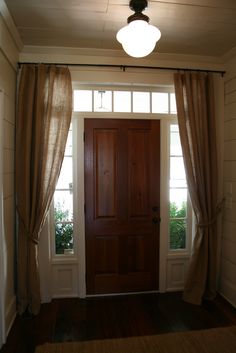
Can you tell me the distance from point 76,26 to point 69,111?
0.77 meters

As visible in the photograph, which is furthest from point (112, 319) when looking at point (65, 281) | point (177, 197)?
point (177, 197)

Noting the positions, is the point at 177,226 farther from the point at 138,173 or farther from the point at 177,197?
the point at 138,173

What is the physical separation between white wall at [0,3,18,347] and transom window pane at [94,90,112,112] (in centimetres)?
87

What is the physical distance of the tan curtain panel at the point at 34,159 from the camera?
2574 mm

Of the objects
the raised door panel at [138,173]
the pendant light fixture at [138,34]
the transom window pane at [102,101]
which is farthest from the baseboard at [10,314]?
the pendant light fixture at [138,34]

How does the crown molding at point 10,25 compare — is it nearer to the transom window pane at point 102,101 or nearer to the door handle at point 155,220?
the transom window pane at point 102,101

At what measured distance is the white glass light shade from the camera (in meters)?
1.80

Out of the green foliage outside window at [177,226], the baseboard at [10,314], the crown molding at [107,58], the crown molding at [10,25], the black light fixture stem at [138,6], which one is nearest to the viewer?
the black light fixture stem at [138,6]

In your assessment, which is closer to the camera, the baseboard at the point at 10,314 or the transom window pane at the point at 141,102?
the baseboard at the point at 10,314

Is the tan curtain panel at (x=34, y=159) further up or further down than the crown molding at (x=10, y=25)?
further down

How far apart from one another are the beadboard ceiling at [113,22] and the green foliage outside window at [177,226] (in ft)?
5.82

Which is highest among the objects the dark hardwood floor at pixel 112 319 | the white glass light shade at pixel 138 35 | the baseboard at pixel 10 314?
the white glass light shade at pixel 138 35

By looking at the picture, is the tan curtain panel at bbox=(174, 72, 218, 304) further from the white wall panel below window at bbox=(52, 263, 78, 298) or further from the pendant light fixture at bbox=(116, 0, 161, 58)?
the white wall panel below window at bbox=(52, 263, 78, 298)

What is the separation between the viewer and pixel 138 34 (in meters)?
1.81
